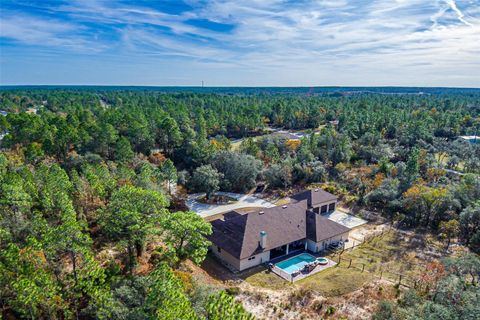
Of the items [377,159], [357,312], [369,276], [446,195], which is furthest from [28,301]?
[377,159]

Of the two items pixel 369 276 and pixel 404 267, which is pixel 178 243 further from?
pixel 404 267

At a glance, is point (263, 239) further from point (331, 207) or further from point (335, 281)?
point (331, 207)

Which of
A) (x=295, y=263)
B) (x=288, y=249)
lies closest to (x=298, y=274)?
(x=295, y=263)

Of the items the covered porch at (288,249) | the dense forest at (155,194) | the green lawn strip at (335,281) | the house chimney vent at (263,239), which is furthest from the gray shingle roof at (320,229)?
the dense forest at (155,194)

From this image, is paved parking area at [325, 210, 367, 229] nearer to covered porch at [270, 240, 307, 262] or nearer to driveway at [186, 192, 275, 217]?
driveway at [186, 192, 275, 217]

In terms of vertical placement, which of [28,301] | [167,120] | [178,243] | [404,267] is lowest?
[404,267]

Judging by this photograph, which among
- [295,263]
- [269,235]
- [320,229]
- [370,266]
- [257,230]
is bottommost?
[295,263]

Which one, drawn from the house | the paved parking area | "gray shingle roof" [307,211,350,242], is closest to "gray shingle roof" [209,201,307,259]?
the house
